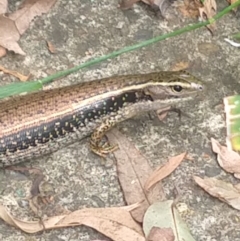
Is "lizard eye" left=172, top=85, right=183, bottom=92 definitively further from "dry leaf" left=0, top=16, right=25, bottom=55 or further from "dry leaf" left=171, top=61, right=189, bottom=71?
"dry leaf" left=0, top=16, right=25, bottom=55

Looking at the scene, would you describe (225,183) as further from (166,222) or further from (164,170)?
(166,222)

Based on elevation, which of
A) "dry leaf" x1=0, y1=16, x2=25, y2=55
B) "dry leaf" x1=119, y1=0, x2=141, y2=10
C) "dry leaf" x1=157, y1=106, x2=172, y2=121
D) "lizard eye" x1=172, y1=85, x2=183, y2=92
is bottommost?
"dry leaf" x1=157, y1=106, x2=172, y2=121

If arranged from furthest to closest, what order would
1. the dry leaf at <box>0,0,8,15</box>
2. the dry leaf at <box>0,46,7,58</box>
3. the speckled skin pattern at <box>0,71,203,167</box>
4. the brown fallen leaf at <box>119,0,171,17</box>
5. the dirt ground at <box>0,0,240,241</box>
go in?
the brown fallen leaf at <box>119,0,171,17</box> → the dry leaf at <box>0,0,8,15</box> → the dry leaf at <box>0,46,7,58</box> → the speckled skin pattern at <box>0,71,203,167</box> → the dirt ground at <box>0,0,240,241</box>

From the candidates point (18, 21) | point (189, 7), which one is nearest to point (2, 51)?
point (18, 21)

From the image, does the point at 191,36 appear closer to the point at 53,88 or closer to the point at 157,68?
the point at 157,68

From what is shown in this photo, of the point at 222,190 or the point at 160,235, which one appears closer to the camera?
the point at 160,235

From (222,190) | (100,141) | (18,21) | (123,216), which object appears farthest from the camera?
(18,21)

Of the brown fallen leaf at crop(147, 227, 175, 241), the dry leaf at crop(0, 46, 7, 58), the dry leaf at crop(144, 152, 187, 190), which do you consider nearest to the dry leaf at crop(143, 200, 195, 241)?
the brown fallen leaf at crop(147, 227, 175, 241)
